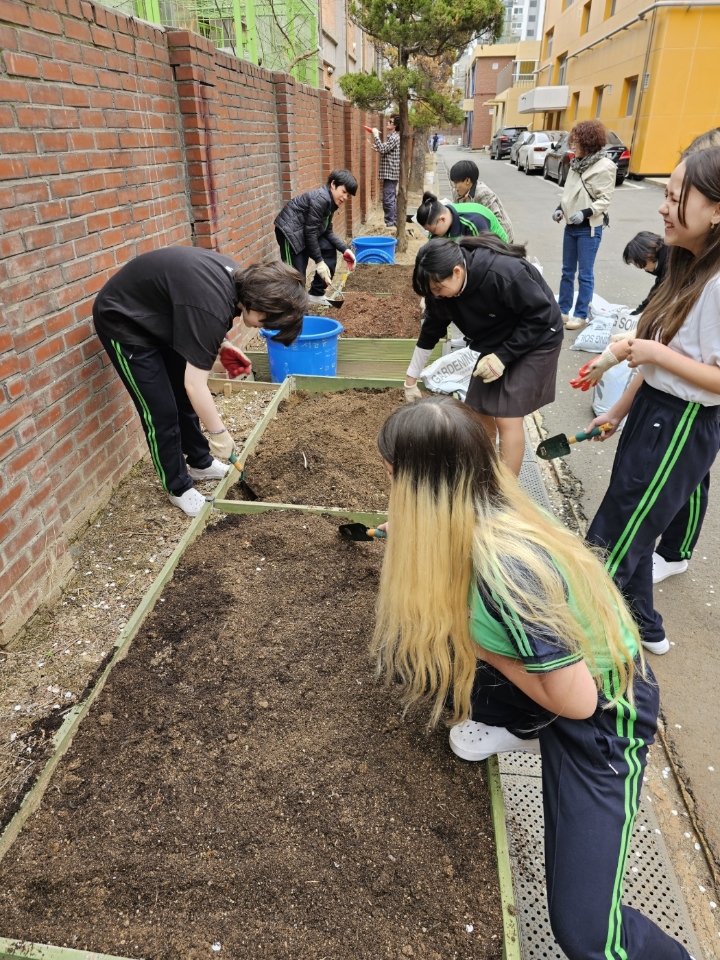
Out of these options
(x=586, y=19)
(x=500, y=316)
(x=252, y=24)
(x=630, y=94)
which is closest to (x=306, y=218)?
(x=252, y=24)

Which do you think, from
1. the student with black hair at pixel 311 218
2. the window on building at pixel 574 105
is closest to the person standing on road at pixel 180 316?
the student with black hair at pixel 311 218

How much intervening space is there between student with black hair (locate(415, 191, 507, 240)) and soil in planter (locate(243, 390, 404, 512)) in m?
1.17

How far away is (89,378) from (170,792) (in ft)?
6.64

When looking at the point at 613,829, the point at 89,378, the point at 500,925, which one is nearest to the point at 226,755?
the point at 500,925

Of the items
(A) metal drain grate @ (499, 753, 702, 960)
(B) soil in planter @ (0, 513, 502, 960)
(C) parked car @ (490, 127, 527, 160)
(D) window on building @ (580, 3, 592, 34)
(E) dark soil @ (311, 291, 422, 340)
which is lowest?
(A) metal drain grate @ (499, 753, 702, 960)

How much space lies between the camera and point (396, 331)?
5.97 m

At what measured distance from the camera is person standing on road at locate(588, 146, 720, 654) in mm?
1804

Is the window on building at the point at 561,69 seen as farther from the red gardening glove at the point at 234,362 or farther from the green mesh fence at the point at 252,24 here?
the red gardening glove at the point at 234,362

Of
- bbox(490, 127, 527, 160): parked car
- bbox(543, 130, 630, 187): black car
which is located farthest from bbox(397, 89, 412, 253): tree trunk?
bbox(490, 127, 527, 160): parked car

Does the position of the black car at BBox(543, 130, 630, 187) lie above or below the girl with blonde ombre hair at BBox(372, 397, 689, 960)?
above

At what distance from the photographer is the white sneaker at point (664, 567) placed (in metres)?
2.92

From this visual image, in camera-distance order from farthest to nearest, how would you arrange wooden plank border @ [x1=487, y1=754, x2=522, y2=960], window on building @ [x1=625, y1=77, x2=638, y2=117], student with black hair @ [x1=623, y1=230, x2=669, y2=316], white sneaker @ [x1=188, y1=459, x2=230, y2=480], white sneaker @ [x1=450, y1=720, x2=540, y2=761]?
window on building @ [x1=625, y1=77, x2=638, y2=117]
student with black hair @ [x1=623, y1=230, x2=669, y2=316]
white sneaker @ [x1=188, y1=459, x2=230, y2=480]
white sneaker @ [x1=450, y1=720, x2=540, y2=761]
wooden plank border @ [x1=487, y1=754, x2=522, y2=960]

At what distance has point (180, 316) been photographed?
261 cm

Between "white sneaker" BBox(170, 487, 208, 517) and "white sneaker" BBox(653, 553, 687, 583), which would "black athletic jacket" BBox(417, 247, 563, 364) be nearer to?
"white sneaker" BBox(653, 553, 687, 583)
